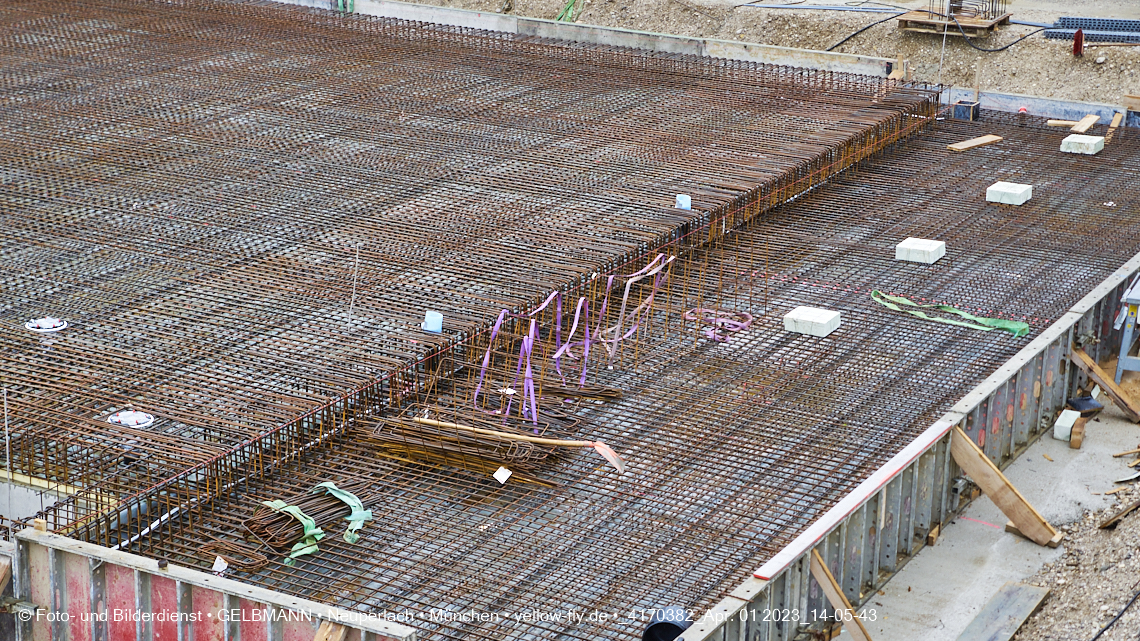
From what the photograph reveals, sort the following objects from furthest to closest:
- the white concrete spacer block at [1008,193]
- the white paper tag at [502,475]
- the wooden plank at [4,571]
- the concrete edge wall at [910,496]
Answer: the white concrete spacer block at [1008,193] < the white paper tag at [502,475] < the concrete edge wall at [910,496] < the wooden plank at [4,571]

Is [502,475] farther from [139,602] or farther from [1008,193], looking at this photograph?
[1008,193]

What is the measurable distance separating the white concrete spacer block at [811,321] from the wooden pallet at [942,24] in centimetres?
1462

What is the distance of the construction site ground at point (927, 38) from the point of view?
78.7ft

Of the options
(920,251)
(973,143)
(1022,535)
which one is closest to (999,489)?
(1022,535)

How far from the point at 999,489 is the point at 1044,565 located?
1.96 feet

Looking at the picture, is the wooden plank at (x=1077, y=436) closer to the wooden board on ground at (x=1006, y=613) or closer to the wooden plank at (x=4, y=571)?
the wooden board on ground at (x=1006, y=613)

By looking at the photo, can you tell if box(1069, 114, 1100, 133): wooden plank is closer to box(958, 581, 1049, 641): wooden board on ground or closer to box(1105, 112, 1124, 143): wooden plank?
box(1105, 112, 1124, 143): wooden plank

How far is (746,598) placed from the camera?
24.8 feet

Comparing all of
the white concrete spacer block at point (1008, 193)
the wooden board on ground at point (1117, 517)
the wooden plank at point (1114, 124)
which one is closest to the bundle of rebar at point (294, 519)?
the wooden board on ground at point (1117, 517)

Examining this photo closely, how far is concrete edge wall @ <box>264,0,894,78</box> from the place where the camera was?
2069cm

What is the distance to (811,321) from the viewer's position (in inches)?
455

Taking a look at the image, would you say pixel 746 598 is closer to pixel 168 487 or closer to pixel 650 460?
pixel 650 460

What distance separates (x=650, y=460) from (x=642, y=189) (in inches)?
232

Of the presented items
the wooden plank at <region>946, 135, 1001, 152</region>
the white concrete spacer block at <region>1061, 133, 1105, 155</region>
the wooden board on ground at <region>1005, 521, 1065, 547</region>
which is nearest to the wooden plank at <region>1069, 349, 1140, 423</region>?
the wooden board on ground at <region>1005, 521, 1065, 547</region>
